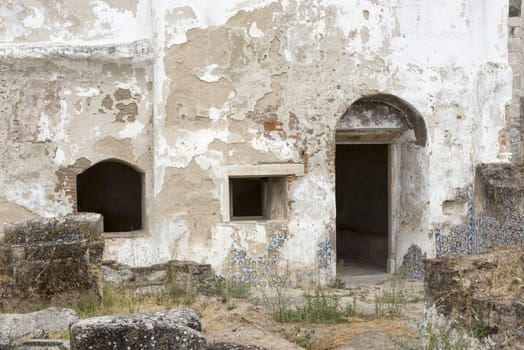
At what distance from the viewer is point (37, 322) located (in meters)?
4.94

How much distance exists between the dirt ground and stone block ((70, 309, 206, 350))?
1.00 meters

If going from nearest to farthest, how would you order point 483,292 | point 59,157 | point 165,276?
point 483,292 < point 165,276 < point 59,157

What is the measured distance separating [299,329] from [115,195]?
9.85m

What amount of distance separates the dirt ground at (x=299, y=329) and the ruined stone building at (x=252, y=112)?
7.44ft

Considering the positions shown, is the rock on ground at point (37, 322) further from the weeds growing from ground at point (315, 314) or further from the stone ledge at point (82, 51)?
the stone ledge at point (82, 51)

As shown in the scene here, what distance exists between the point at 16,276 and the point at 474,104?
715 cm

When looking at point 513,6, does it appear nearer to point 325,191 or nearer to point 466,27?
point 466,27

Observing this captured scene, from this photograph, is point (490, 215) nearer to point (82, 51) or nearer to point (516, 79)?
point (516, 79)

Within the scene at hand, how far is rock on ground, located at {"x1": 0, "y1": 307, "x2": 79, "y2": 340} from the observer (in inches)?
184

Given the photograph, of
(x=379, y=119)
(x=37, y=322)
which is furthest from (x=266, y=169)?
(x=37, y=322)

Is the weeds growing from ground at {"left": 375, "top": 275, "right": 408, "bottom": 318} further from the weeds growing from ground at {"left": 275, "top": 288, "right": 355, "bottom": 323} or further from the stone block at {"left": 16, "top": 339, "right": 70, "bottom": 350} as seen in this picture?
the stone block at {"left": 16, "top": 339, "right": 70, "bottom": 350}

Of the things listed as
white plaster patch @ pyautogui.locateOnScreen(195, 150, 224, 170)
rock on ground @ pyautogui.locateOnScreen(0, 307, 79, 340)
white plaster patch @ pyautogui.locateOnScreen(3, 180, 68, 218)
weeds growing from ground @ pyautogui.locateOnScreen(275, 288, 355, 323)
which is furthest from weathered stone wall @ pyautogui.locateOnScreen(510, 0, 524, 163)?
rock on ground @ pyautogui.locateOnScreen(0, 307, 79, 340)

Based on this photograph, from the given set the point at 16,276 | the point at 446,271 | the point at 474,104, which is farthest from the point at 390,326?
the point at 474,104

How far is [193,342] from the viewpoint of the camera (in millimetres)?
3703
